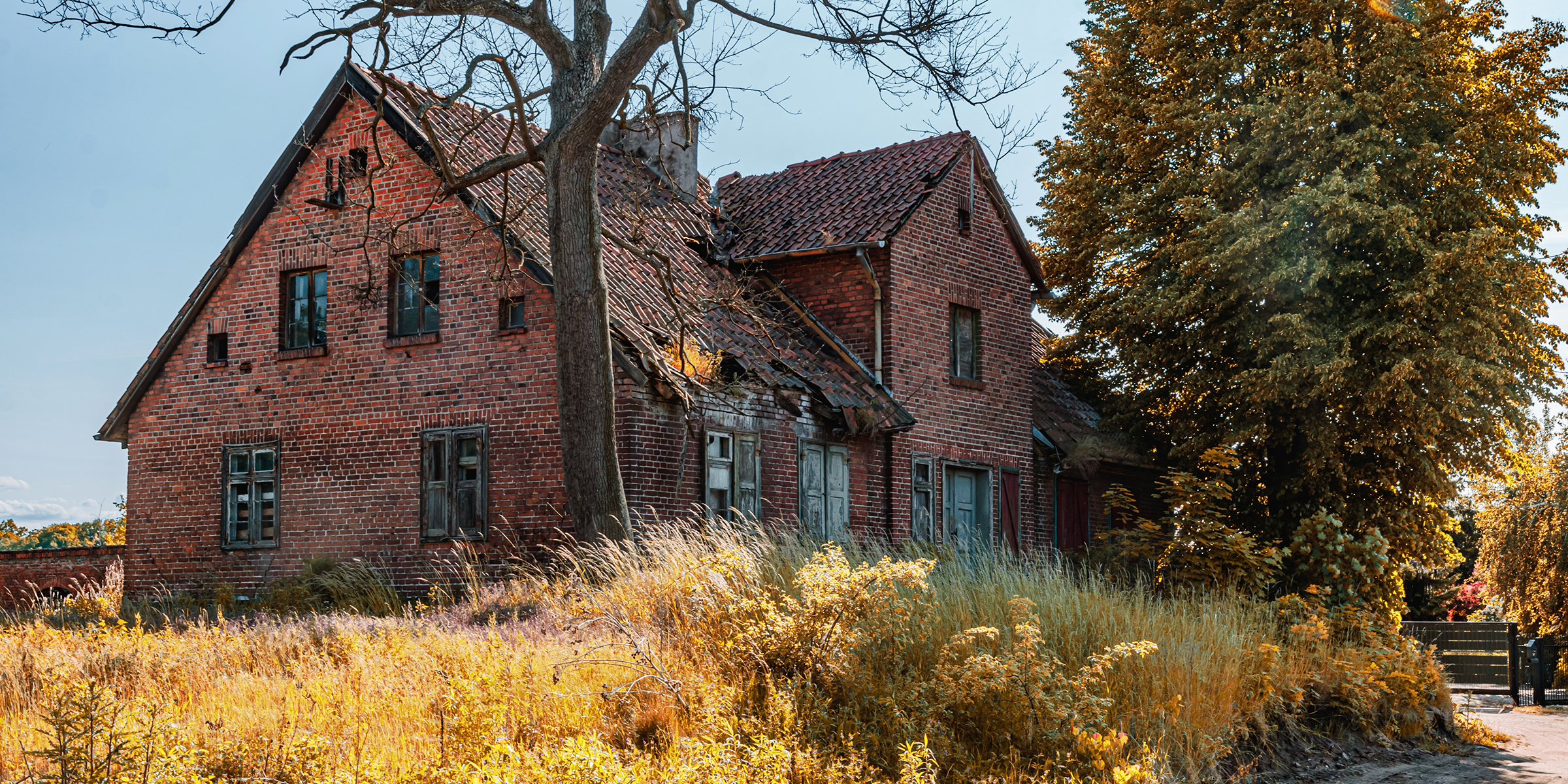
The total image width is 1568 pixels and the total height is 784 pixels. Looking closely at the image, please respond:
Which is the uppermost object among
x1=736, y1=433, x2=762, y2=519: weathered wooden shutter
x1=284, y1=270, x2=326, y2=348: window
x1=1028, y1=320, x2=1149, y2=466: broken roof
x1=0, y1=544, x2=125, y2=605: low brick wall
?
x1=284, y1=270, x2=326, y2=348: window

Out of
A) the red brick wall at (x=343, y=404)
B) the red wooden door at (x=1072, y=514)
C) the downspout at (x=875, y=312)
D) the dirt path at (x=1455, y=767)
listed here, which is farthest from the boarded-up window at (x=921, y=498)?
the dirt path at (x=1455, y=767)

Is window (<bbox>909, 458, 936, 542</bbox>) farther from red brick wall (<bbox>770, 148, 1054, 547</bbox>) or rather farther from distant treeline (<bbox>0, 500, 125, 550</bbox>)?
distant treeline (<bbox>0, 500, 125, 550</bbox>)

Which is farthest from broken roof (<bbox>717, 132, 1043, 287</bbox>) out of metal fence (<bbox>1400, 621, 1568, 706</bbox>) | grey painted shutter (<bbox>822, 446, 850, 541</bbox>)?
metal fence (<bbox>1400, 621, 1568, 706</bbox>)

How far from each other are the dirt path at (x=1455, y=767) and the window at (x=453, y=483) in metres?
10.6

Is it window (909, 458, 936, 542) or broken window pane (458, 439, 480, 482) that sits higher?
broken window pane (458, 439, 480, 482)

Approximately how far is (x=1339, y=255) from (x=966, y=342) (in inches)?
235

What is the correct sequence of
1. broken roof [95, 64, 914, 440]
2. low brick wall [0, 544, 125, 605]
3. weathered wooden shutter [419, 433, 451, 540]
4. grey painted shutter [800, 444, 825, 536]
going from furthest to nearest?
low brick wall [0, 544, 125, 605], grey painted shutter [800, 444, 825, 536], weathered wooden shutter [419, 433, 451, 540], broken roof [95, 64, 914, 440]

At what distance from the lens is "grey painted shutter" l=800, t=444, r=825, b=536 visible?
17.8 metres

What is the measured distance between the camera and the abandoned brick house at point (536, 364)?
53.7ft

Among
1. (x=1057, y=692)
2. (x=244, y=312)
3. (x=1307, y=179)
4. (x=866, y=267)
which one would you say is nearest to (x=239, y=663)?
(x=1057, y=692)

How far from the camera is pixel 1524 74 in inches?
795

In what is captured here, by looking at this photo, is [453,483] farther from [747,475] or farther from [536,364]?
[747,475]

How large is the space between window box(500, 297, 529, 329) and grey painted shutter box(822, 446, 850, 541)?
4.91 meters

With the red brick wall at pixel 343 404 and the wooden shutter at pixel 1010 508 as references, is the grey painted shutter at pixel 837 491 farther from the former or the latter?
the red brick wall at pixel 343 404
